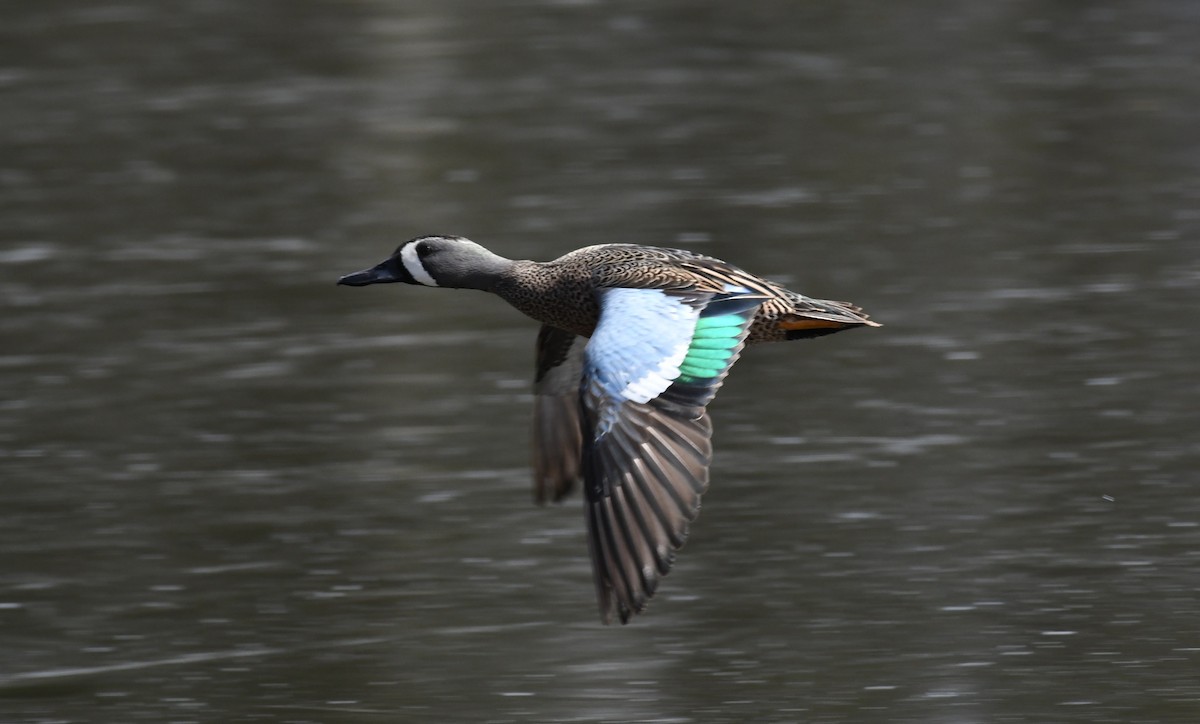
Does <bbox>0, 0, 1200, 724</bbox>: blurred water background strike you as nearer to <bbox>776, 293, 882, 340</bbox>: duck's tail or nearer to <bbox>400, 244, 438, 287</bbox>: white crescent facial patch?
<bbox>776, 293, 882, 340</bbox>: duck's tail

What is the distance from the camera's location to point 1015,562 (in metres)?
8.66

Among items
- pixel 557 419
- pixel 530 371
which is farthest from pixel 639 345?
pixel 530 371

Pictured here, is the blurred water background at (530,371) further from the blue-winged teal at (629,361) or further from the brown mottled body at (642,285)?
the brown mottled body at (642,285)

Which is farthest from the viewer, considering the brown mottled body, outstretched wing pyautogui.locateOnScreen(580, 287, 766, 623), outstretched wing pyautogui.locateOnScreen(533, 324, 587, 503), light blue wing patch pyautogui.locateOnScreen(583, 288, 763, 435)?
outstretched wing pyautogui.locateOnScreen(533, 324, 587, 503)

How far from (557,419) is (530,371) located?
2.23m

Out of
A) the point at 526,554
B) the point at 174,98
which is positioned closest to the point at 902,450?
the point at 526,554

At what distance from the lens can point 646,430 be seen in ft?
24.6

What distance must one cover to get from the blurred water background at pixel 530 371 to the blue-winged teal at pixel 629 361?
0.61 meters

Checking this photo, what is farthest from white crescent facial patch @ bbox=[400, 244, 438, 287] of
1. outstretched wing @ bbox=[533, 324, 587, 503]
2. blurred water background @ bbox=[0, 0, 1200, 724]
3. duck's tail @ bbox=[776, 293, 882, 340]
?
duck's tail @ bbox=[776, 293, 882, 340]

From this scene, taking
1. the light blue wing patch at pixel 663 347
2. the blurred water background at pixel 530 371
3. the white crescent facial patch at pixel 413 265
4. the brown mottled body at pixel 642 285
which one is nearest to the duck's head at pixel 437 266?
the white crescent facial patch at pixel 413 265

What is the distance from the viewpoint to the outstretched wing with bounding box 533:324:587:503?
9.42 metres

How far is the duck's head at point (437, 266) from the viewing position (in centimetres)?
891

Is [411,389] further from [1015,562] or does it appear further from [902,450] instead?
[1015,562]

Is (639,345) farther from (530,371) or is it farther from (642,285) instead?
(530,371)
